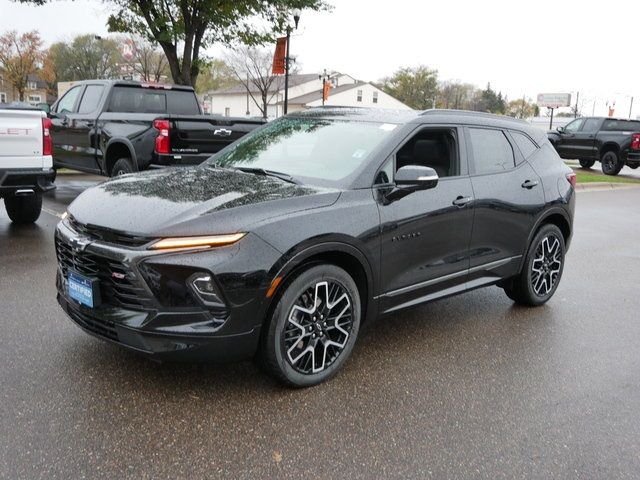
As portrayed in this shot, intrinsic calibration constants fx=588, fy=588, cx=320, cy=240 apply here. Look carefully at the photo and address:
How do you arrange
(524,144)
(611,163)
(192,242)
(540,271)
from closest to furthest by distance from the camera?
(192,242) < (524,144) < (540,271) < (611,163)

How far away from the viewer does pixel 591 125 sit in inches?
848

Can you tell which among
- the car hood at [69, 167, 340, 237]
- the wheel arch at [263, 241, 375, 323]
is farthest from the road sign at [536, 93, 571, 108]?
the car hood at [69, 167, 340, 237]

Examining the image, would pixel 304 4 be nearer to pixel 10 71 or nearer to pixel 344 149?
A: pixel 344 149

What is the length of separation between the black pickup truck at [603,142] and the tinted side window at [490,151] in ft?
58.2

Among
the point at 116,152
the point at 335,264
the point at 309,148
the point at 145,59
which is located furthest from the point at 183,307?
the point at 145,59

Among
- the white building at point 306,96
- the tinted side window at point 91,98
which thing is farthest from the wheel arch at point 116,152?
the white building at point 306,96

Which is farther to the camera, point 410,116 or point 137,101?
point 137,101

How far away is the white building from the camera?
73.2 metres

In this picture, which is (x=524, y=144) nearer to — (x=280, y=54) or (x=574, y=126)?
(x=280, y=54)

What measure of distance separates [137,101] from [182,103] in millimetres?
913

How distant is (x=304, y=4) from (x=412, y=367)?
15.6m

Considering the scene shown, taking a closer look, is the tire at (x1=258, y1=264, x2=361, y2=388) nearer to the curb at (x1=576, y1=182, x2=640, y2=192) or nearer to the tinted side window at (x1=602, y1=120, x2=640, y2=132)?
the curb at (x1=576, y1=182, x2=640, y2=192)

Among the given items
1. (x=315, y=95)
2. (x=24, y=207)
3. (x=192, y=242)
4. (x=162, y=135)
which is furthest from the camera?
(x=315, y=95)

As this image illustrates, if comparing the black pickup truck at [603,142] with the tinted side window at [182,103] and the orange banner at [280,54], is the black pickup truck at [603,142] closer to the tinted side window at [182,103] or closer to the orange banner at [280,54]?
the orange banner at [280,54]
